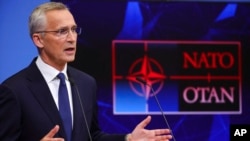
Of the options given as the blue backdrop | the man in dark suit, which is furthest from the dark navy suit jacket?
the blue backdrop

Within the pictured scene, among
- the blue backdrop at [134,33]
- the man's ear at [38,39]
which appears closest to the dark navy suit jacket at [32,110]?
the man's ear at [38,39]

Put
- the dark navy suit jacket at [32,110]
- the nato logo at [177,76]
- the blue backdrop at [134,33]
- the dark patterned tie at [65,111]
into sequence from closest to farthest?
1. the dark navy suit jacket at [32,110]
2. the dark patterned tie at [65,111]
3. the blue backdrop at [134,33]
4. the nato logo at [177,76]

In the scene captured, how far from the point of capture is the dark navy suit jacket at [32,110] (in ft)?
7.66

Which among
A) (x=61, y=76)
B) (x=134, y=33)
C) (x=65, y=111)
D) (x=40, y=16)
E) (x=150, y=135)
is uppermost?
(x=40, y=16)

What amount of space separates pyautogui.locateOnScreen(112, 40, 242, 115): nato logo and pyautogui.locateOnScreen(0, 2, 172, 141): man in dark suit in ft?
3.90

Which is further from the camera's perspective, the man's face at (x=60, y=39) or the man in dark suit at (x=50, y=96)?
the man's face at (x=60, y=39)

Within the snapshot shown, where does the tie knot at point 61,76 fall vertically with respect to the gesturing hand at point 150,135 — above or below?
above

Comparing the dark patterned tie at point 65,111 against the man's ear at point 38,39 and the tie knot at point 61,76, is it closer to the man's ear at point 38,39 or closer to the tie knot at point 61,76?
the tie knot at point 61,76

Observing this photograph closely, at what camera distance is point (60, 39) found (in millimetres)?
2535

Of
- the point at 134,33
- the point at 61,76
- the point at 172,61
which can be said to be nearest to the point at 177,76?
the point at 172,61

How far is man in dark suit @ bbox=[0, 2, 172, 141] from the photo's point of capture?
236 centimetres

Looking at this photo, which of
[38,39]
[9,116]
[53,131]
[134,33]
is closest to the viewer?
[53,131]

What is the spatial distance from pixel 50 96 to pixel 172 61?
1587 millimetres

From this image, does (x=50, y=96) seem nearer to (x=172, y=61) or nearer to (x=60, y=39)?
(x=60, y=39)
